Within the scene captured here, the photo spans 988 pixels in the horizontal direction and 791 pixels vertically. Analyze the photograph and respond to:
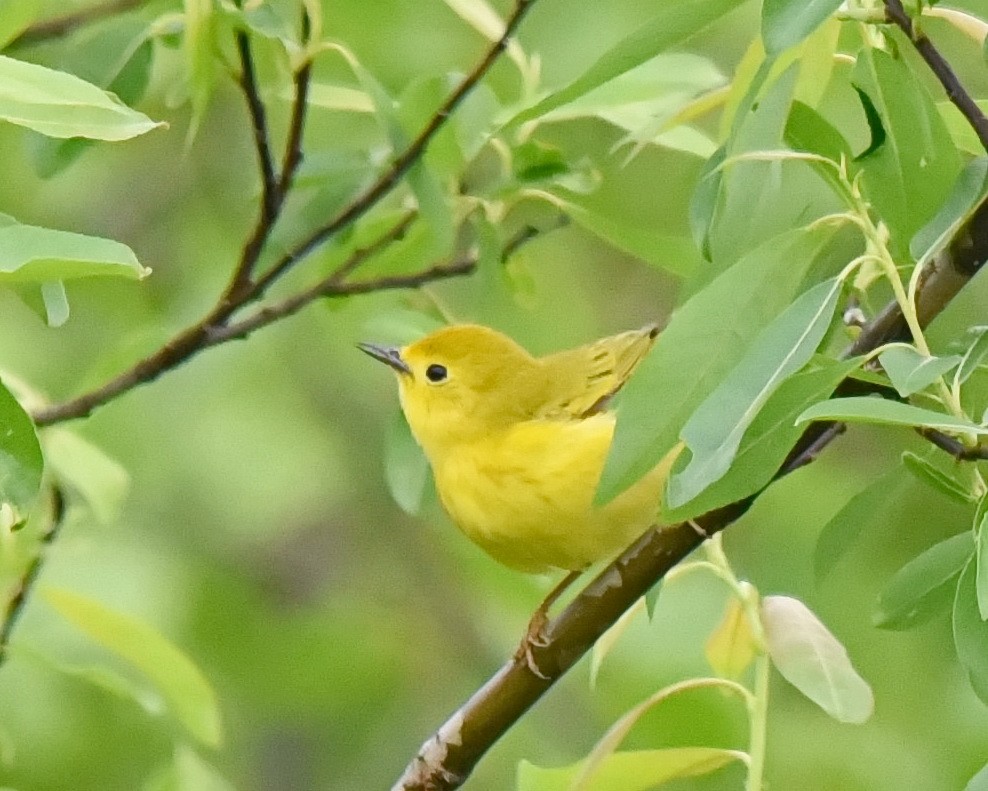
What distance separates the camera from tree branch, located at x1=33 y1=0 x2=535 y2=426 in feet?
6.88

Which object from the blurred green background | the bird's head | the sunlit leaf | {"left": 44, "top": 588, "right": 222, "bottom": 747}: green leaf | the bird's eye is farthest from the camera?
the blurred green background

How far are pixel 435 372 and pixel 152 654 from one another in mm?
882

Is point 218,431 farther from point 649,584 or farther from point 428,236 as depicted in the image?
point 649,584

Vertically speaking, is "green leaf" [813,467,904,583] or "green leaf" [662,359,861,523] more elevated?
"green leaf" [662,359,861,523]

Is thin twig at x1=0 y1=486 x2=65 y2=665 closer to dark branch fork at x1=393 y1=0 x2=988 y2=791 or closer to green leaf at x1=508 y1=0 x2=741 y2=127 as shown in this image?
dark branch fork at x1=393 y1=0 x2=988 y2=791

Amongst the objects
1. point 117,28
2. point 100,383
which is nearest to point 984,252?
point 117,28

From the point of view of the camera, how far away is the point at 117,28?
88.6 inches

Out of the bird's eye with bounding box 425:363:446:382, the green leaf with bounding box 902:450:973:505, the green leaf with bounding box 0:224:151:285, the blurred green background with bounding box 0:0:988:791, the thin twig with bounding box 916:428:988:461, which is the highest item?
the green leaf with bounding box 0:224:151:285

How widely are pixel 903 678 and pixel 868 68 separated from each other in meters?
3.04

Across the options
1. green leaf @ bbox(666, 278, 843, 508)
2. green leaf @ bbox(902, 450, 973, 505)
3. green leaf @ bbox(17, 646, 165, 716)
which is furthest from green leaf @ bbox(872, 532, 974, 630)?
green leaf @ bbox(17, 646, 165, 716)

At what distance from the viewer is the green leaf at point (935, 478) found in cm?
135

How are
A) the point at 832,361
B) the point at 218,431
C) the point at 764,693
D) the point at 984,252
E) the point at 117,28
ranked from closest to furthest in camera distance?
the point at 832,361 → the point at 984,252 → the point at 764,693 → the point at 117,28 → the point at 218,431

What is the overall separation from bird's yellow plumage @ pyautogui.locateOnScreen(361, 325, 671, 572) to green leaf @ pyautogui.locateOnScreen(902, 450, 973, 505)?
0.79 meters

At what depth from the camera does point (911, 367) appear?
125 cm
